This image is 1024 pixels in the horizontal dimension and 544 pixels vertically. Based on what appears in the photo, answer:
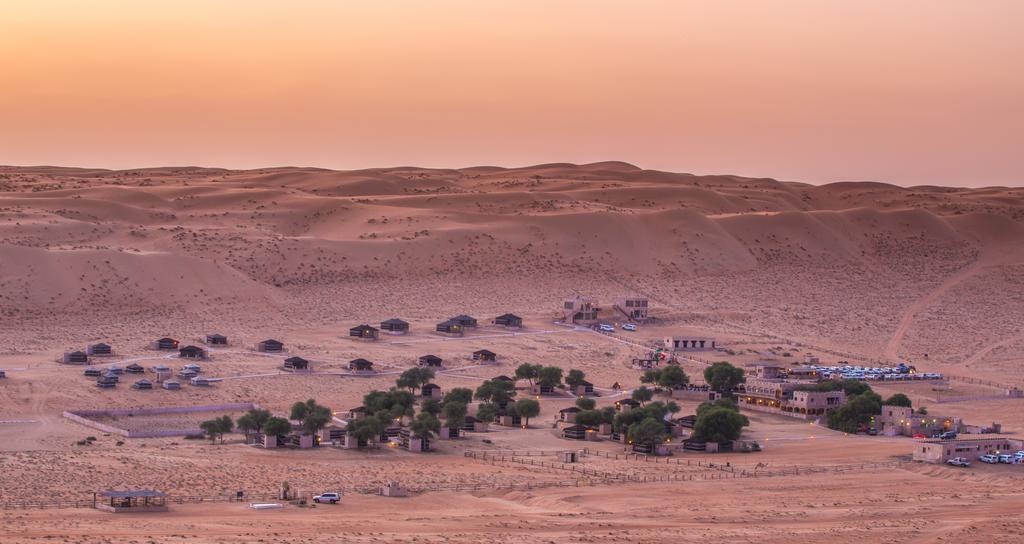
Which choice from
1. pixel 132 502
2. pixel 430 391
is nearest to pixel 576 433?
pixel 430 391

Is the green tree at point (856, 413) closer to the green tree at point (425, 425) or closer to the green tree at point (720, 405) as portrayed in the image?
the green tree at point (720, 405)

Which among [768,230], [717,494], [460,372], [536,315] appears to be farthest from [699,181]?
[717,494]

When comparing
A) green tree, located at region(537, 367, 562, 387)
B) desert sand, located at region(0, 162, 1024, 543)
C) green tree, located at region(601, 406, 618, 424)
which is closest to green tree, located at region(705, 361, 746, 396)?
desert sand, located at region(0, 162, 1024, 543)

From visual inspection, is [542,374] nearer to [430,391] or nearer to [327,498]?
[430,391]

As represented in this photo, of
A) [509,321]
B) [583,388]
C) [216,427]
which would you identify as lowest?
[216,427]

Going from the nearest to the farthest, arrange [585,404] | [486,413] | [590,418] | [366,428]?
[366,428]
[486,413]
[590,418]
[585,404]

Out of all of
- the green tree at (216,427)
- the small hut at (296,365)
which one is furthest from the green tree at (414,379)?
the green tree at (216,427)

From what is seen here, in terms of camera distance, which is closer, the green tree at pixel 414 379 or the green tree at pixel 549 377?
the green tree at pixel 414 379
